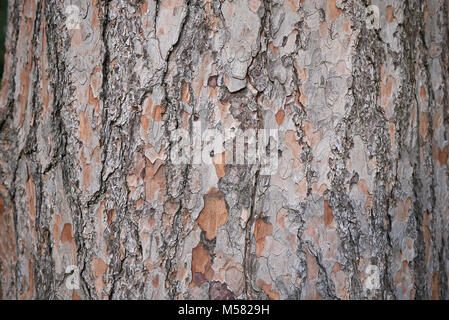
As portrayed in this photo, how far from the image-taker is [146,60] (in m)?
1.16

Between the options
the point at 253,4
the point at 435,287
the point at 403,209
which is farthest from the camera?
the point at 435,287

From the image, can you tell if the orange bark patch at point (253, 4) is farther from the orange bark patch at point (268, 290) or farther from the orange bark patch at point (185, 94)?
the orange bark patch at point (268, 290)

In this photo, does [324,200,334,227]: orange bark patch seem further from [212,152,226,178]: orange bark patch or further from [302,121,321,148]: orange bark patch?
[212,152,226,178]: orange bark patch

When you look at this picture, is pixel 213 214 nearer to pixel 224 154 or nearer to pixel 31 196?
pixel 224 154

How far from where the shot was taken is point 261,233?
1177 millimetres

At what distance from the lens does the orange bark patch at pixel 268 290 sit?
118 centimetres

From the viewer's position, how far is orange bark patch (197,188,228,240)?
1160 millimetres

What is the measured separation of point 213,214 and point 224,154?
0.16m

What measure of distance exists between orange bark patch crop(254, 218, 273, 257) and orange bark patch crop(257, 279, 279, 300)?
0.24 ft

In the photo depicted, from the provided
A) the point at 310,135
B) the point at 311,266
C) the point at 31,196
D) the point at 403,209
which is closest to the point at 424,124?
the point at 403,209

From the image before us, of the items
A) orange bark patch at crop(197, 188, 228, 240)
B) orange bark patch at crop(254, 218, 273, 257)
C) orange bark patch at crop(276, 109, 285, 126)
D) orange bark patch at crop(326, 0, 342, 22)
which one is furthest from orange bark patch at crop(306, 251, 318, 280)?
orange bark patch at crop(326, 0, 342, 22)

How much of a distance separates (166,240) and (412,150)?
738 millimetres
